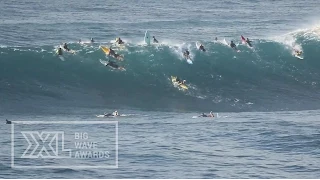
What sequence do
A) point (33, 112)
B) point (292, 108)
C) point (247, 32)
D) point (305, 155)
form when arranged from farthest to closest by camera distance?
point (247, 32) < point (292, 108) < point (33, 112) < point (305, 155)

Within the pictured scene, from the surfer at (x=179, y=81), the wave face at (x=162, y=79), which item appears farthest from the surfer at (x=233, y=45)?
the surfer at (x=179, y=81)

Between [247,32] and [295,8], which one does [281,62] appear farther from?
[295,8]

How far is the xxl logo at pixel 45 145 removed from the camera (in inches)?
1375

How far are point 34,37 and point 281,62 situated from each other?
58.9ft

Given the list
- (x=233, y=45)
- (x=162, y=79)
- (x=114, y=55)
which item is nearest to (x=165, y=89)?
(x=162, y=79)

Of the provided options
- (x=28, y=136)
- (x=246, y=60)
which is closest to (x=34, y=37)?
(x=246, y=60)

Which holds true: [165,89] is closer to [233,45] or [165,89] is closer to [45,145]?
[233,45]

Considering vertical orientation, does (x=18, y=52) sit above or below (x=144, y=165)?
above

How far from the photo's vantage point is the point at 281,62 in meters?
60.4

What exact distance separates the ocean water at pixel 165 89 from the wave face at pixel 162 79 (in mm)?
73

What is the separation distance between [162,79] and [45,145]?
1911 cm

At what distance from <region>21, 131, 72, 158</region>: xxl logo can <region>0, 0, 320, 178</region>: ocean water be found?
378 mm

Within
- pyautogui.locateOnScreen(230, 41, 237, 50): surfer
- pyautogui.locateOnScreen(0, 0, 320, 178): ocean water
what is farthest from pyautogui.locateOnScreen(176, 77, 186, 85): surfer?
pyautogui.locateOnScreen(230, 41, 237, 50): surfer

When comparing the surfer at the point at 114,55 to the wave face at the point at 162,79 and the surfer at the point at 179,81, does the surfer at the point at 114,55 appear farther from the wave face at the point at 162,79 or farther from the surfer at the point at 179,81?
the surfer at the point at 179,81
